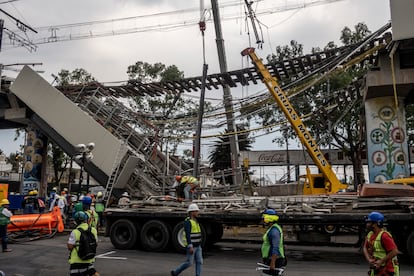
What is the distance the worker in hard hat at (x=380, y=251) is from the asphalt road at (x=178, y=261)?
4359mm

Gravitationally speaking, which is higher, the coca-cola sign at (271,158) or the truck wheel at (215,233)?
the coca-cola sign at (271,158)

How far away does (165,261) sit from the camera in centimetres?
1208

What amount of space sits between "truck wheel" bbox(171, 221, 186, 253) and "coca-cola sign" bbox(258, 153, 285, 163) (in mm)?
32230

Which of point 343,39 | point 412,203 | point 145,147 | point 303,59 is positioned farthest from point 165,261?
point 343,39

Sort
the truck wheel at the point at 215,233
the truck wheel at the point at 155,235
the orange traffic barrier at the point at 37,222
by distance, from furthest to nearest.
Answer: the orange traffic barrier at the point at 37,222
the truck wheel at the point at 215,233
the truck wheel at the point at 155,235

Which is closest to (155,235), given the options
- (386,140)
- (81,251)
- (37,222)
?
(37,222)

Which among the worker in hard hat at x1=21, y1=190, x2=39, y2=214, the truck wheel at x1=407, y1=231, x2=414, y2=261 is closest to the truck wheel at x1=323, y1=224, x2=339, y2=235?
the truck wheel at x1=407, y1=231, x2=414, y2=261

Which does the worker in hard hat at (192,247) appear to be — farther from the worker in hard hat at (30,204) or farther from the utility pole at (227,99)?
the worker in hard hat at (30,204)

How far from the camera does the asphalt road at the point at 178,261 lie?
34.5ft

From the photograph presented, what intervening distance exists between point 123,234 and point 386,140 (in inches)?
527

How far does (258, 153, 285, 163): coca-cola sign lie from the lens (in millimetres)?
44688

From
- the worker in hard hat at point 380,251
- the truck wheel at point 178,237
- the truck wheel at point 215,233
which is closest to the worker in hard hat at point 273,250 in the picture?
the worker in hard hat at point 380,251

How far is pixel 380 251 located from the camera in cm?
602

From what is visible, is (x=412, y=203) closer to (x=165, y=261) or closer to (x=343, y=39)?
(x=165, y=261)
